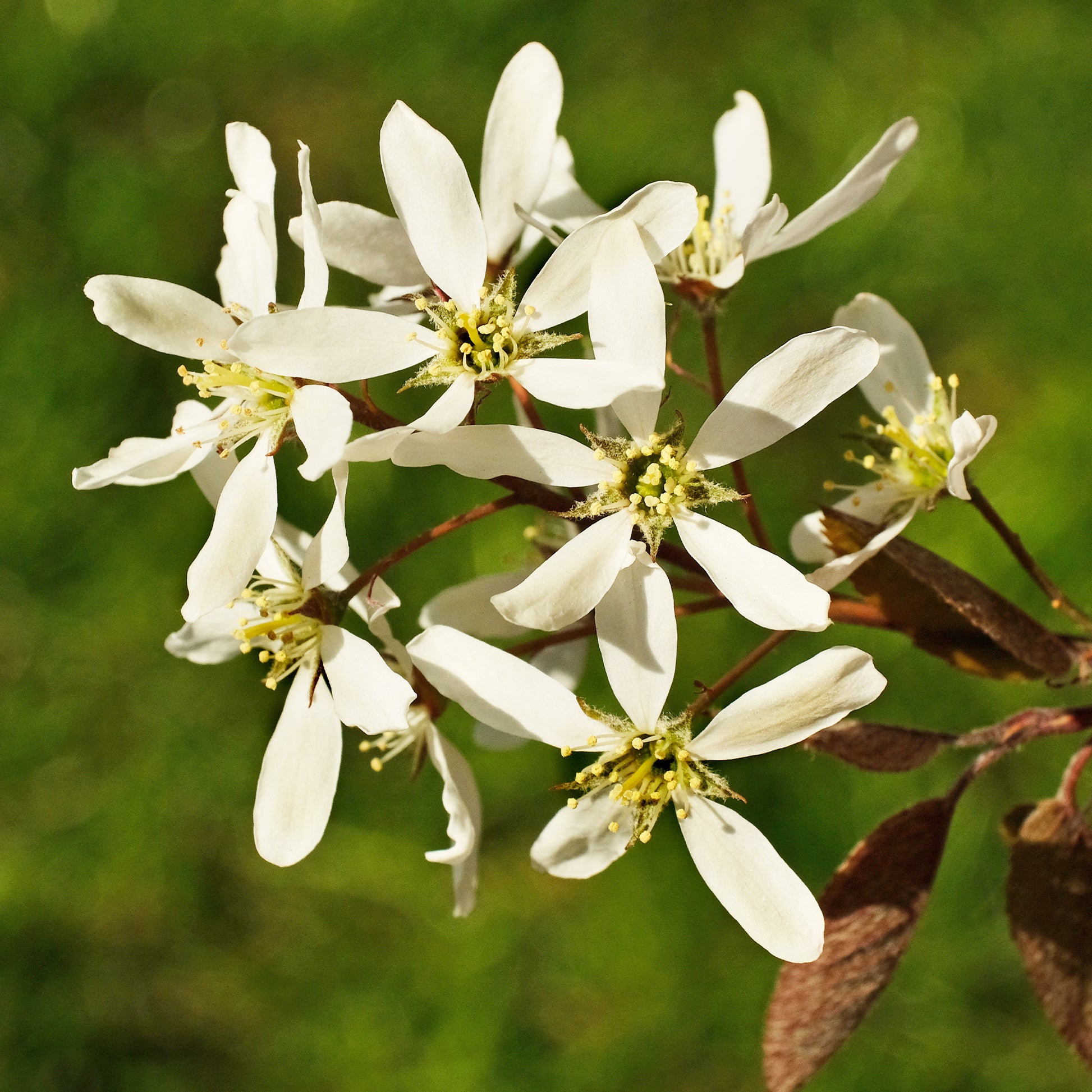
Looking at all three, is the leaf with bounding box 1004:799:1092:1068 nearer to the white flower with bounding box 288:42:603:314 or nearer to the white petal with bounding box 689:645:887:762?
the white petal with bounding box 689:645:887:762

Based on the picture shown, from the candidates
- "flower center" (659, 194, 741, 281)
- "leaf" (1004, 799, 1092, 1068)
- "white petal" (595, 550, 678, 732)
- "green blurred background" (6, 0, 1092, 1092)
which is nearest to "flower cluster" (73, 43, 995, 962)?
"white petal" (595, 550, 678, 732)

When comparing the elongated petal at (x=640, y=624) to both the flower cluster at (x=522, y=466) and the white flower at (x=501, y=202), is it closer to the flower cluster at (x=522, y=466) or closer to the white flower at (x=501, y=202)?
the flower cluster at (x=522, y=466)

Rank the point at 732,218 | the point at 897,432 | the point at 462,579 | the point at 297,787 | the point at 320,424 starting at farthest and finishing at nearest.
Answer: the point at 462,579 → the point at 732,218 → the point at 897,432 → the point at 297,787 → the point at 320,424

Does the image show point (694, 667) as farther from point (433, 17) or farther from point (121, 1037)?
point (433, 17)

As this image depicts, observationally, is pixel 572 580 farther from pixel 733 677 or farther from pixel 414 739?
pixel 414 739

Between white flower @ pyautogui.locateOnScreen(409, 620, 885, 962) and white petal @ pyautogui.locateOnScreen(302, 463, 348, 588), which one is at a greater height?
white petal @ pyautogui.locateOnScreen(302, 463, 348, 588)

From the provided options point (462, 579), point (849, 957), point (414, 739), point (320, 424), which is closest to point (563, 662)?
point (414, 739)

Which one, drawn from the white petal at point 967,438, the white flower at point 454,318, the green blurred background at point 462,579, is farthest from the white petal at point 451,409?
the green blurred background at point 462,579
